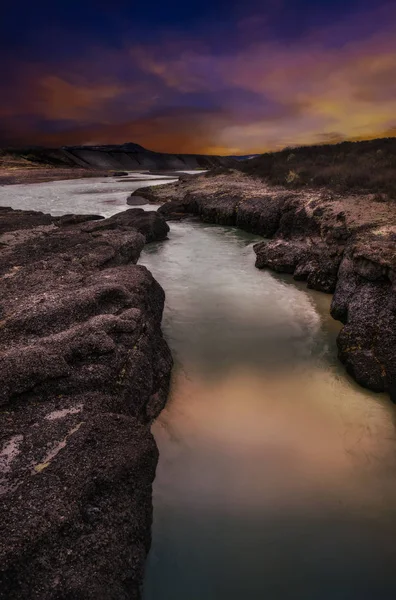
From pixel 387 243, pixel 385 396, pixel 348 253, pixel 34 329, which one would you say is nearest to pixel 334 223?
pixel 348 253

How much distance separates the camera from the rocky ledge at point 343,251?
602 cm

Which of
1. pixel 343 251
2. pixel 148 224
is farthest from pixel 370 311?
pixel 148 224

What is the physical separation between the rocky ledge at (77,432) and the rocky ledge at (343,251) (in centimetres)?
347

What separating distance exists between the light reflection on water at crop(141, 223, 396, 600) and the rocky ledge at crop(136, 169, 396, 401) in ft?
1.82

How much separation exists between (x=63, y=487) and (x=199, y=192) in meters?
21.2

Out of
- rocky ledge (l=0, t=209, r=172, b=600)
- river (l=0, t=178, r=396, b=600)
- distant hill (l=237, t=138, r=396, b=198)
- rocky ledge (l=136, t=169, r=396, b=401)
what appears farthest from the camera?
distant hill (l=237, t=138, r=396, b=198)

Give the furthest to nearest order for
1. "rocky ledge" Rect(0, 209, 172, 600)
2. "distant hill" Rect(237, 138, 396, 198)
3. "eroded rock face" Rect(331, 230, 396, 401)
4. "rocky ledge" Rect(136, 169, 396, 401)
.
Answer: "distant hill" Rect(237, 138, 396, 198) → "rocky ledge" Rect(136, 169, 396, 401) → "eroded rock face" Rect(331, 230, 396, 401) → "rocky ledge" Rect(0, 209, 172, 600)

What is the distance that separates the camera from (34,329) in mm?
4652

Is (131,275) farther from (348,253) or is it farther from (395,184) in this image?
(395,184)

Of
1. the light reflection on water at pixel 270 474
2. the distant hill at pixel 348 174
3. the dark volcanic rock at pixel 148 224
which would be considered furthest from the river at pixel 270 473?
the distant hill at pixel 348 174

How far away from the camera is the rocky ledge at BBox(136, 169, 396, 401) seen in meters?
6.02

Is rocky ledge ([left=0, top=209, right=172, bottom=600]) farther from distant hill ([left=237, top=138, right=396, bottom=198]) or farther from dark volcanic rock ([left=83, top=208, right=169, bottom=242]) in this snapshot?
distant hill ([left=237, top=138, right=396, bottom=198])

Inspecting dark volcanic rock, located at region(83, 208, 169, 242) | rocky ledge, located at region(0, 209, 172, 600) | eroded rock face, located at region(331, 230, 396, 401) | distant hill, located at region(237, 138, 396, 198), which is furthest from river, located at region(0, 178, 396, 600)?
distant hill, located at region(237, 138, 396, 198)

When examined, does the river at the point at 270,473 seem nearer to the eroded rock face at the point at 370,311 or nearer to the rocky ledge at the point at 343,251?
the eroded rock face at the point at 370,311
